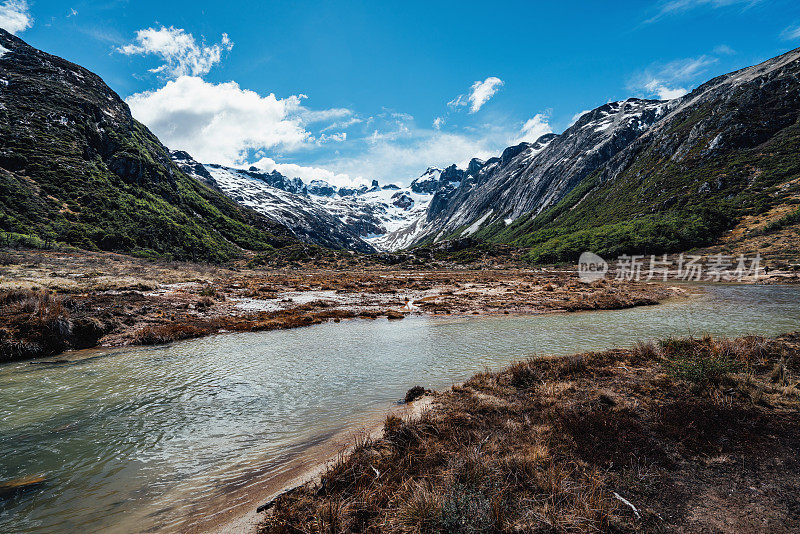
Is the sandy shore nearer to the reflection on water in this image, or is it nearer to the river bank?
the reflection on water

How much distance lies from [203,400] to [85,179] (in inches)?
5564

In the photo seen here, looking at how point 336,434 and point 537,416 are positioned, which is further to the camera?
point 336,434

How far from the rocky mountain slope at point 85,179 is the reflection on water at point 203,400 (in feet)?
268

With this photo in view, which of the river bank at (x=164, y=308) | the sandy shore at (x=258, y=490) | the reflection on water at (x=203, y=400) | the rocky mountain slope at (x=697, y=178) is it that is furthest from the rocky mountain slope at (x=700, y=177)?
the sandy shore at (x=258, y=490)

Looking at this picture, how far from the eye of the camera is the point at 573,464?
18.6ft

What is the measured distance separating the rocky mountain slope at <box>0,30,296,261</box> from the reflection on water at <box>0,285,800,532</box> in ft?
268

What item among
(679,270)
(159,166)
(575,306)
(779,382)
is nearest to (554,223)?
(679,270)

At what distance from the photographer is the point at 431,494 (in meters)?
4.68

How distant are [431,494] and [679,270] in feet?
247

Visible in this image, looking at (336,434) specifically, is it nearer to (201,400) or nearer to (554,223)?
(201,400)

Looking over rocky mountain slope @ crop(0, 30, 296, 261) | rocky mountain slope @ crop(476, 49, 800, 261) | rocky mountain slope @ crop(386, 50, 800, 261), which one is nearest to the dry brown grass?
rocky mountain slope @ crop(476, 49, 800, 261)

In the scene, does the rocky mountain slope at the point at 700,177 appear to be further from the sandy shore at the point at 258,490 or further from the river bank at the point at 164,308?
the sandy shore at the point at 258,490

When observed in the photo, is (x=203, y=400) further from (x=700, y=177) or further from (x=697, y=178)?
(x=697, y=178)

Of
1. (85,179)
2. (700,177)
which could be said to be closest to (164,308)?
(85,179)
